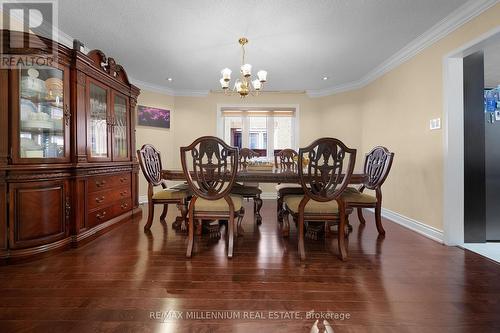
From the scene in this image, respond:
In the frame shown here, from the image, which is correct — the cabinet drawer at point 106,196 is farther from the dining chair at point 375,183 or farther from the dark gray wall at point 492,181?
the dark gray wall at point 492,181

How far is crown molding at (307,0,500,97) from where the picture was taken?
1.95 metres

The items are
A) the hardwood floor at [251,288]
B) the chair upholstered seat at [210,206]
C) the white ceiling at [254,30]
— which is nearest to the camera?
the hardwood floor at [251,288]

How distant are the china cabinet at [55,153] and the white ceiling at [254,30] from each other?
1.59 feet

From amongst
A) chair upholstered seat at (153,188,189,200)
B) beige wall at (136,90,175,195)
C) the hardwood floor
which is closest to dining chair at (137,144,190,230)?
chair upholstered seat at (153,188,189,200)

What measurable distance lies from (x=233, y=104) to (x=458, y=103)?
12.2 feet

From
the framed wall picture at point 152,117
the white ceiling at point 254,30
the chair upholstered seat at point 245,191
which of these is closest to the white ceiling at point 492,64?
the white ceiling at point 254,30

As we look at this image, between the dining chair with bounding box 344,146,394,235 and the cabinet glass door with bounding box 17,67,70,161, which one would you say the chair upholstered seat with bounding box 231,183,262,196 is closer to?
the dining chair with bounding box 344,146,394,235

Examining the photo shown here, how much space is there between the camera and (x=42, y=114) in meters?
1.91

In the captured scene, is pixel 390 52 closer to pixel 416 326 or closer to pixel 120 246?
pixel 416 326

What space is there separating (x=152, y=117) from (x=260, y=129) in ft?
7.68

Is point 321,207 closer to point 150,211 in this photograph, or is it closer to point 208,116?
point 150,211

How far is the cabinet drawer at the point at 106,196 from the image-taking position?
2.27 metres

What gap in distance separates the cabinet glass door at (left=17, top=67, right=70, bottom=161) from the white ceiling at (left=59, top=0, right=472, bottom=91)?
32.1 inches

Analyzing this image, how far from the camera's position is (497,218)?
234 cm
